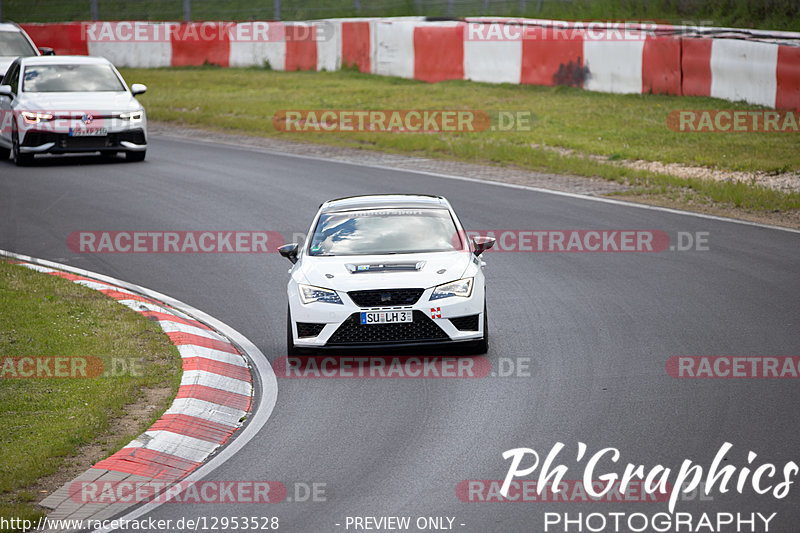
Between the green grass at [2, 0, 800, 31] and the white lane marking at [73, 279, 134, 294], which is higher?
the green grass at [2, 0, 800, 31]

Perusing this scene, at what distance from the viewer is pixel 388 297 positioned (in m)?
10.0

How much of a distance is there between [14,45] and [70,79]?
468 centimetres

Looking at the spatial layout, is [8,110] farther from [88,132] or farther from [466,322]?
[466,322]

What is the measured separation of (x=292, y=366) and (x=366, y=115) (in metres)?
17.6

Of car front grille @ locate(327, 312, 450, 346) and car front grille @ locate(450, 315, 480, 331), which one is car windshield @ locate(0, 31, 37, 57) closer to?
car front grille @ locate(327, 312, 450, 346)

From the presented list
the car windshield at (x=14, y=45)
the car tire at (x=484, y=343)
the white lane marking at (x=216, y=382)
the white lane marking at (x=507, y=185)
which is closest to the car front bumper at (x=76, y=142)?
the white lane marking at (x=507, y=185)

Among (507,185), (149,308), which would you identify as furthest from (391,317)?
(507,185)

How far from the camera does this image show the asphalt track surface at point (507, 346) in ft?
24.0

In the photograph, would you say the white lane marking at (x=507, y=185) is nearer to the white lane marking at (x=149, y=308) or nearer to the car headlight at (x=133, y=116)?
the car headlight at (x=133, y=116)

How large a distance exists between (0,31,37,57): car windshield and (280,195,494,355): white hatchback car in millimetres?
17194

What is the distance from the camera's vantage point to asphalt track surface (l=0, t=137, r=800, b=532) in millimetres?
7316

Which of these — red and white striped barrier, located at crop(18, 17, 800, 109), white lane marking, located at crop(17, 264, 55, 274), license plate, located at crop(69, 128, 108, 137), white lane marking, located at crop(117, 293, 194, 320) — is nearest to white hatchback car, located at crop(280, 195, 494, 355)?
white lane marking, located at crop(117, 293, 194, 320)

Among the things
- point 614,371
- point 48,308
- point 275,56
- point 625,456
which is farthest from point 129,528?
point 275,56

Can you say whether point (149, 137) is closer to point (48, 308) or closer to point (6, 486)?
point (48, 308)
